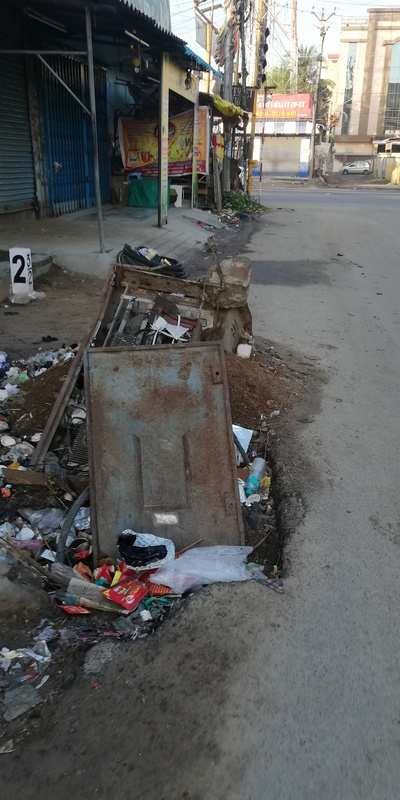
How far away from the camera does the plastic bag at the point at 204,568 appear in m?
2.91

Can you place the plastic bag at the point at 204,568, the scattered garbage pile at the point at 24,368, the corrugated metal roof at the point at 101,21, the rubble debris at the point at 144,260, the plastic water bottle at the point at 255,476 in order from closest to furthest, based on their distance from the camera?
the plastic bag at the point at 204,568
the plastic water bottle at the point at 255,476
the scattered garbage pile at the point at 24,368
the rubble debris at the point at 144,260
the corrugated metal roof at the point at 101,21

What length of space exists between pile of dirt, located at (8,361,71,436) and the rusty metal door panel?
1.41 m

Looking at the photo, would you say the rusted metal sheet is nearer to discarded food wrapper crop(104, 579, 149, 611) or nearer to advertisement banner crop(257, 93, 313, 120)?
discarded food wrapper crop(104, 579, 149, 611)

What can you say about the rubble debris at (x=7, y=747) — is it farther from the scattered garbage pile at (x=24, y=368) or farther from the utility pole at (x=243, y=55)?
the utility pole at (x=243, y=55)

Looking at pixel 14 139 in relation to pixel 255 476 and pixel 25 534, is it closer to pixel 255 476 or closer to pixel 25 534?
pixel 255 476

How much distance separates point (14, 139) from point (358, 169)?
187 feet

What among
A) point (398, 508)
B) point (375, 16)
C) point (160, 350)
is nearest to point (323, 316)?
point (398, 508)

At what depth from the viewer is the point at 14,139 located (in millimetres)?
11219

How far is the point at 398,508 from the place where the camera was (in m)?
3.64

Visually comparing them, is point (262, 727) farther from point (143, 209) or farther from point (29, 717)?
point (143, 209)

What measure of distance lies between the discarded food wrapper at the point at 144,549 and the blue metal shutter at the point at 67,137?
11436mm

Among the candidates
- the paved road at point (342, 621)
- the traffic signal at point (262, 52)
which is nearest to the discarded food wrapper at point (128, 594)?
the paved road at point (342, 621)

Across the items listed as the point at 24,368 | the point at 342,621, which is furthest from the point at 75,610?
the point at 24,368

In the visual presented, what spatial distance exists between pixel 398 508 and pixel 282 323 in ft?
15.0
